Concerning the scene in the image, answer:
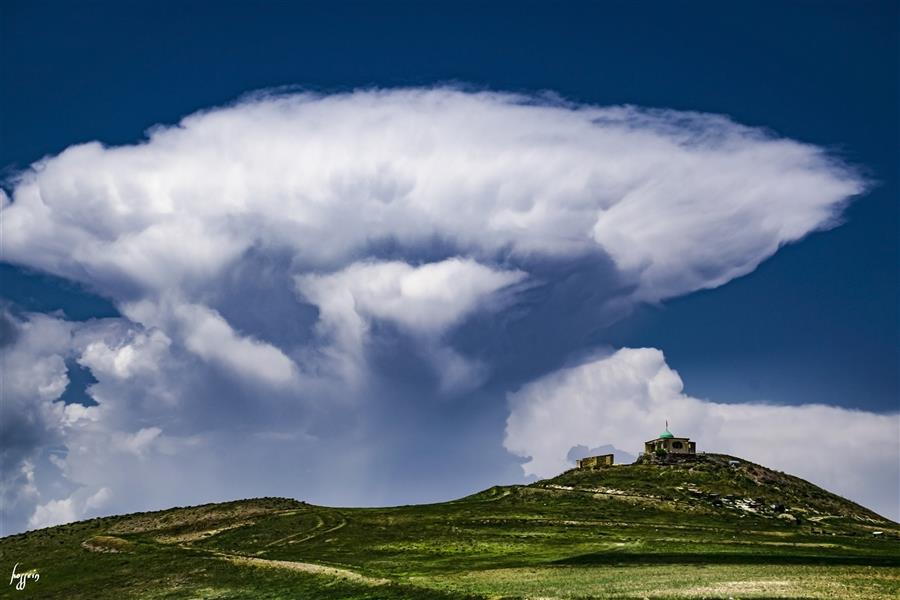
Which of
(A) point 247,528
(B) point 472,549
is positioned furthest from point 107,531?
(B) point 472,549

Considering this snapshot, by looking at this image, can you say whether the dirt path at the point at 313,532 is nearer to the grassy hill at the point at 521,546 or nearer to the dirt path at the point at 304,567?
the grassy hill at the point at 521,546

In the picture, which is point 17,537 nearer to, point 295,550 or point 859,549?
point 295,550

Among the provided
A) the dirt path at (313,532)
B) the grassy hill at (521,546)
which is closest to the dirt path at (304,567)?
the grassy hill at (521,546)

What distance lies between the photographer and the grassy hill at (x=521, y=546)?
238 ft

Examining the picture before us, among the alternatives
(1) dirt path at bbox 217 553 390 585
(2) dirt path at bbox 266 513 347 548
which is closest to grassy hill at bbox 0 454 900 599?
(1) dirt path at bbox 217 553 390 585
